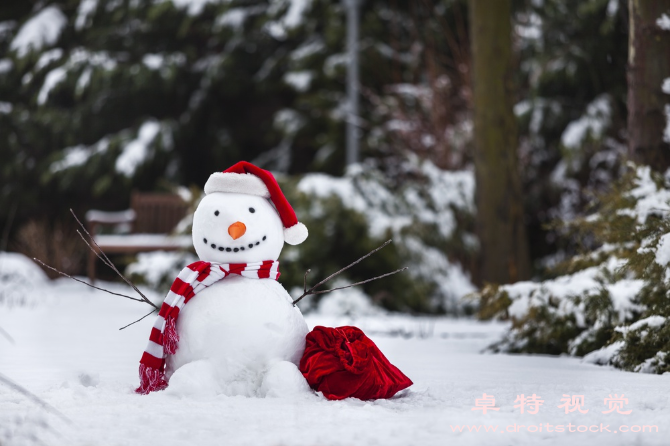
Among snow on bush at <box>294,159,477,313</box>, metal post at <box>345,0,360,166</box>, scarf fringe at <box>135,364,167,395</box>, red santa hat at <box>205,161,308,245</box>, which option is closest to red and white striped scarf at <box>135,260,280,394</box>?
scarf fringe at <box>135,364,167,395</box>

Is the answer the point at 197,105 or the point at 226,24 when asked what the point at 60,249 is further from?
the point at 226,24

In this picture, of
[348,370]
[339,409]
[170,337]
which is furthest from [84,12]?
[339,409]

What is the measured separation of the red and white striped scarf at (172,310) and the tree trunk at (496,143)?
13.8 ft

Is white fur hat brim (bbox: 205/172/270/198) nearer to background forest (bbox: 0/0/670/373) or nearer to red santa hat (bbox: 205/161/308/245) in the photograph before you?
red santa hat (bbox: 205/161/308/245)

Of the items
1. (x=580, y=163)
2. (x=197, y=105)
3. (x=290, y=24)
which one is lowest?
(x=580, y=163)

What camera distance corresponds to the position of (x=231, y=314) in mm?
Result: 2414

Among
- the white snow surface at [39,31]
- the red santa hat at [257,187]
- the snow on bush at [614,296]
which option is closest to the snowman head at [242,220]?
the red santa hat at [257,187]

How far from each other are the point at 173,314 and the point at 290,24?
358 inches

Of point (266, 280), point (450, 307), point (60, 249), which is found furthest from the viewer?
point (60, 249)

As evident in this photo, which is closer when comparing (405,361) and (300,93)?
(405,361)

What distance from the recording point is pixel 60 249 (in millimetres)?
10359

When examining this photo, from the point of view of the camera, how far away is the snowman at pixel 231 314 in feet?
7.79

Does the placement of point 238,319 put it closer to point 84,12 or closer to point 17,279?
point 17,279

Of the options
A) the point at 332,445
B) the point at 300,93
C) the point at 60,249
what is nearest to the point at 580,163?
the point at 300,93
